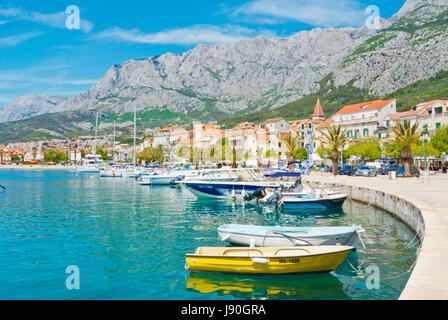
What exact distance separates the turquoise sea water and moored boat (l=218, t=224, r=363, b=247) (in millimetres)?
1138

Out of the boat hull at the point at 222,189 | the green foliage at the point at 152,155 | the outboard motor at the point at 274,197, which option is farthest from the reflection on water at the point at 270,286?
the green foliage at the point at 152,155

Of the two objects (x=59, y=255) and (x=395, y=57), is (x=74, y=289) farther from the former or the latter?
(x=395, y=57)

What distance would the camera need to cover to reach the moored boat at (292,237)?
46.2ft

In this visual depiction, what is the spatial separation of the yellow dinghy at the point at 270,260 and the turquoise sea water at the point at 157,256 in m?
0.36

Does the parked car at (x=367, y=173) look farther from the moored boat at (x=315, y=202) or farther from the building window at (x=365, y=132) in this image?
the building window at (x=365, y=132)

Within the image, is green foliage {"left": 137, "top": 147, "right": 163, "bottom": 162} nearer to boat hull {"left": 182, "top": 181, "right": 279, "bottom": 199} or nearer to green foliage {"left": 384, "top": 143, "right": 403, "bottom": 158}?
green foliage {"left": 384, "top": 143, "right": 403, "bottom": 158}

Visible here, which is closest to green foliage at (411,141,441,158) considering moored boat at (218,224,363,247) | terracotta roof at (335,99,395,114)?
terracotta roof at (335,99,395,114)

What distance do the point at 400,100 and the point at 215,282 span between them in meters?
154

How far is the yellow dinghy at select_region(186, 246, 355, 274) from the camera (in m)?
11.8

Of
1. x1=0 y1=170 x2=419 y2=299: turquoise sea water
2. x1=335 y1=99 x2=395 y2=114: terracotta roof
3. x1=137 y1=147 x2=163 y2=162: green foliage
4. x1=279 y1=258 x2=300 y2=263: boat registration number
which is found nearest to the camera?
x1=0 y1=170 x2=419 y2=299: turquoise sea water

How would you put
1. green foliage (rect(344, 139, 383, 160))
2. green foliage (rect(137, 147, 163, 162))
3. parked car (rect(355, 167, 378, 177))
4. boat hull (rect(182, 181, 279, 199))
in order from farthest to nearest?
green foliage (rect(137, 147, 163, 162))
green foliage (rect(344, 139, 383, 160))
parked car (rect(355, 167, 378, 177))
boat hull (rect(182, 181, 279, 199))

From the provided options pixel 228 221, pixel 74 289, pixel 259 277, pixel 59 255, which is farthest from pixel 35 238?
pixel 259 277

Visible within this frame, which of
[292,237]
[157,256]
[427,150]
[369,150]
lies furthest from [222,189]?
[369,150]

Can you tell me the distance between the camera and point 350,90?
653 feet
